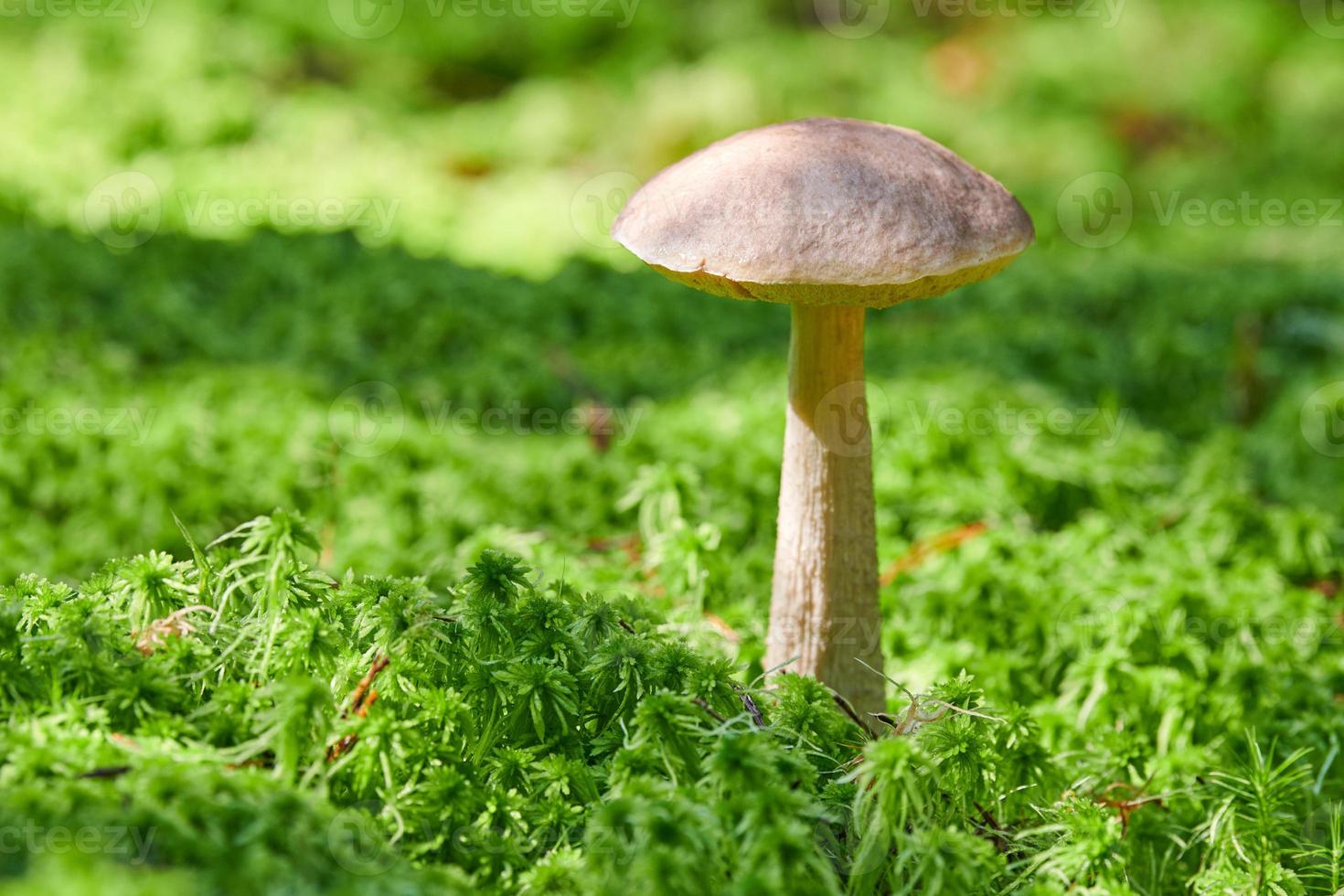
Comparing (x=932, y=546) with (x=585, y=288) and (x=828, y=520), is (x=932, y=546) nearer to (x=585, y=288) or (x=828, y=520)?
(x=828, y=520)

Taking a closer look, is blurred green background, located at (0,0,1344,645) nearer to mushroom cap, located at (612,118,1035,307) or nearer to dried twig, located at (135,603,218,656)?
mushroom cap, located at (612,118,1035,307)

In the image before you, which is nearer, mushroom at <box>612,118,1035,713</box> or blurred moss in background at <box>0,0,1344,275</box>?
mushroom at <box>612,118,1035,713</box>

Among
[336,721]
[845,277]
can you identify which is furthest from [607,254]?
[336,721]

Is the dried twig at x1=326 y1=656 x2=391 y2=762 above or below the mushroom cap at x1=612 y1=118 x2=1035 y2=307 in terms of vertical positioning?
below

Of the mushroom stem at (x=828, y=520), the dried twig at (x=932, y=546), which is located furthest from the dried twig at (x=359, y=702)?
the dried twig at (x=932, y=546)

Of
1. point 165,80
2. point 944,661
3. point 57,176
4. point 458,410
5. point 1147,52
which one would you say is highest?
point 1147,52

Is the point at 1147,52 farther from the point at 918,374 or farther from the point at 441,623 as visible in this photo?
the point at 441,623

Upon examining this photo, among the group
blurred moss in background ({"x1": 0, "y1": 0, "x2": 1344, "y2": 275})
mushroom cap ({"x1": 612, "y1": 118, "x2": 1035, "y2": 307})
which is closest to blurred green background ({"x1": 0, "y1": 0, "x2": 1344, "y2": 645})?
blurred moss in background ({"x1": 0, "y1": 0, "x2": 1344, "y2": 275})
